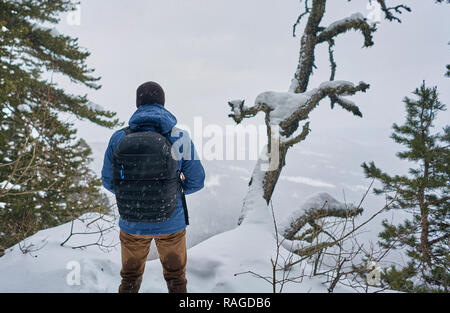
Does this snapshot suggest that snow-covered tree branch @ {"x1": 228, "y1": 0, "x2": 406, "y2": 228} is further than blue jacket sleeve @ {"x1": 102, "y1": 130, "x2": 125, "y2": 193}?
Yes

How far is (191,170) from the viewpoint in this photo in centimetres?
243

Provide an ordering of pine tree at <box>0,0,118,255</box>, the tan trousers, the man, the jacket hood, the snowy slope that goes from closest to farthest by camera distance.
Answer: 1. the man
2. the jacket hood
3. the tan trousers
4. the snowy slope
5. pine tree at <box>0,0,118,255</box>

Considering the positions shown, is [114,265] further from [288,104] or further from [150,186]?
[288,104]

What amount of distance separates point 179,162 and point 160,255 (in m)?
1.02

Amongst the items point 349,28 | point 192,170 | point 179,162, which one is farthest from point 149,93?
point 349,28

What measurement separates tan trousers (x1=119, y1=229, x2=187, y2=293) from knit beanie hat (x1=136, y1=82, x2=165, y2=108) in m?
1.43

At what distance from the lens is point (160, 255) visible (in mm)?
2385

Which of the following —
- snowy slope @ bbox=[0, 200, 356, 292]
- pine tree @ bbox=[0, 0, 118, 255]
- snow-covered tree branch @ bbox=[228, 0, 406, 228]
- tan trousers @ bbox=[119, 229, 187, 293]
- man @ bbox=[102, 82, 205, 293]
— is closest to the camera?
man @ bbox=[102, 82, 205, 293]

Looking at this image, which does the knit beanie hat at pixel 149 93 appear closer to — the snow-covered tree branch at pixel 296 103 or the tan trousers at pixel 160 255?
the tan trousers at pixel 160 255

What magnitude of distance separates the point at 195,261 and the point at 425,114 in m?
11.5

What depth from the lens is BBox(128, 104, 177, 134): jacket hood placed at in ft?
7.25

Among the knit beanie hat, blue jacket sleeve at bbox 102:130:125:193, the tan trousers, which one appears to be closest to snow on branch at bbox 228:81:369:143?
the knit beanie hat

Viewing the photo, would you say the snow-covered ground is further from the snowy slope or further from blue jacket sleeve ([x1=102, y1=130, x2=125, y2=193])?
blue jacket sleeve ([x1=102, y1=130, x2=125, y2=193])

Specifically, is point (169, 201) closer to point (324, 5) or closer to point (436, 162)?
point (324, 5)
